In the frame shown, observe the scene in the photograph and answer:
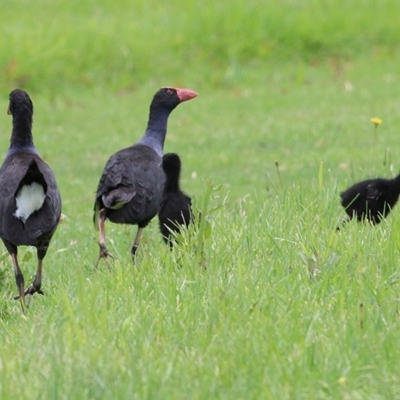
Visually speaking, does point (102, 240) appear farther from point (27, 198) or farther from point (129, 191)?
point (27, 198)

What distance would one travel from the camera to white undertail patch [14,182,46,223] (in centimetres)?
585

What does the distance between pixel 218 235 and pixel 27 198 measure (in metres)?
1.16

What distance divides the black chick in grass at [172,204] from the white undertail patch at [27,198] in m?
1.52

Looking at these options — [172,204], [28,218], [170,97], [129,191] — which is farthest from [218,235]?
[170,97]

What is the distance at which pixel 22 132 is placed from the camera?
6.66m

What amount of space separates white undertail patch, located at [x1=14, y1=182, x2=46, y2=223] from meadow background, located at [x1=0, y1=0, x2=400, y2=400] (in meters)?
0.47

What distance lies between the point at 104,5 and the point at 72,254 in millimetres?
14263

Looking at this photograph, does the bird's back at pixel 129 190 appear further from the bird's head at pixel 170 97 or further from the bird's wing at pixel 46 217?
the bird's head at pixel 170 97

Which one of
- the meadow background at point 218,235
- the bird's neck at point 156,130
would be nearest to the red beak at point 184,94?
the bird's neck at point 156,130

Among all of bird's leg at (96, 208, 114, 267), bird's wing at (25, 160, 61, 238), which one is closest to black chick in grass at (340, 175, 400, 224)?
bird's leg at (96, 208, 114, 267)

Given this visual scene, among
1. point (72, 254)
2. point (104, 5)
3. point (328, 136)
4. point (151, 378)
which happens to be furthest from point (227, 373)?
point (104, 5)

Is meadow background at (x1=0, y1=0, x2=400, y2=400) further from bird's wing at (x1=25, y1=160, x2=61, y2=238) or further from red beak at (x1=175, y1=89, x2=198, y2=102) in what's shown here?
red beak at (x1=175, y1=89, x2=198, y2=102)

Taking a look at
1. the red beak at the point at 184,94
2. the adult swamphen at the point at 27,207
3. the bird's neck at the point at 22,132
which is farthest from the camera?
the red beak at the point at 184,94

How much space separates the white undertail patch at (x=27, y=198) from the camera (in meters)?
5.85
